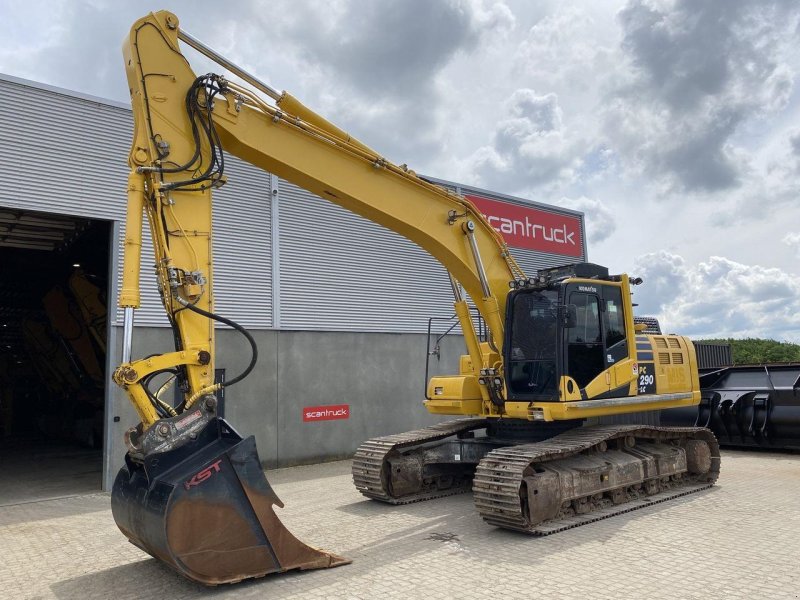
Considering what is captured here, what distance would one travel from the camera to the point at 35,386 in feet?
81.1

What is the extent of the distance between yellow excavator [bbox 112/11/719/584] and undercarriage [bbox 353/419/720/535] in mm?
27

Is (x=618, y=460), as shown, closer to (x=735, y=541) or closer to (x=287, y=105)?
(x=735, y=541)

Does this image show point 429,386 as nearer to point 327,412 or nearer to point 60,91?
point 327,412

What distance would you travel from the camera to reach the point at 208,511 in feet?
16.3

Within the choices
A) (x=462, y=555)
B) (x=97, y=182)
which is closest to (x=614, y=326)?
(x=462, y=555)

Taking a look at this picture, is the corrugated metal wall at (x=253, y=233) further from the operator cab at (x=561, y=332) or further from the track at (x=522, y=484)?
the track at (x=522, y=484)

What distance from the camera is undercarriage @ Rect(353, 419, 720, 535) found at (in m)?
6.89

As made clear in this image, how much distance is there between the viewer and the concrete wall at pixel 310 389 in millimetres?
11281

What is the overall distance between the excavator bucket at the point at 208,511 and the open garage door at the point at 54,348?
257 inches

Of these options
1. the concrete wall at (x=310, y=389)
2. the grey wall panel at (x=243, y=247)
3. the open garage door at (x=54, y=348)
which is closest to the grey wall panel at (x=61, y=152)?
the open garage door at (x=54, y=348)

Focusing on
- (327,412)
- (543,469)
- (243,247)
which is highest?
(243,247)

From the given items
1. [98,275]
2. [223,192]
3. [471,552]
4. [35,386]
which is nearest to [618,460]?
[471,552]

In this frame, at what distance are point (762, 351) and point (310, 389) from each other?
40.7 metres

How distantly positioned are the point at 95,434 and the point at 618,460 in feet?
46.4
